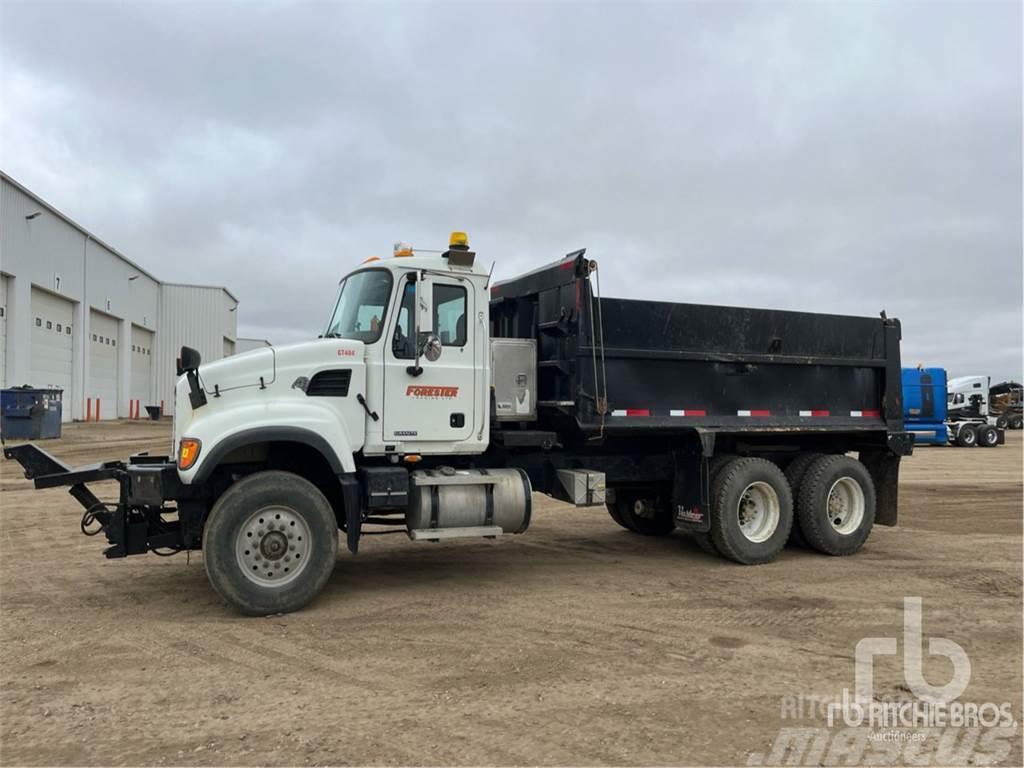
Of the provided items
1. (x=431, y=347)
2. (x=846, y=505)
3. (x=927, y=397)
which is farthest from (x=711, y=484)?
(x=927, y=397)

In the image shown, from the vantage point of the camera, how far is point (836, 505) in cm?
892

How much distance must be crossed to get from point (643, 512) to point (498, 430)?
2891 mm

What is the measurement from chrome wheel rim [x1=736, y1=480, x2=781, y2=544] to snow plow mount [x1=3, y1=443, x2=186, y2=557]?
18.8 feet

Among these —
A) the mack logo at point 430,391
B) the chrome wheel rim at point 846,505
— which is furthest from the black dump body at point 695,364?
the mack logo at point 430,391

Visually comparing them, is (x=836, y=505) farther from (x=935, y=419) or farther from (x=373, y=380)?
(x=935, y=419)

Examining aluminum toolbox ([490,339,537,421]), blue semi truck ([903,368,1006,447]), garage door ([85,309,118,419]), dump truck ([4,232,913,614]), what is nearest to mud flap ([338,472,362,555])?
dump truck ([4,232,913,614])

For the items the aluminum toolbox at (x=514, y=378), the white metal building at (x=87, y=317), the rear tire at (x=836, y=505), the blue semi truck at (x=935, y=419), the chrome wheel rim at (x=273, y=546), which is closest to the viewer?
the chrome wheel rim at (x=273, y=546)

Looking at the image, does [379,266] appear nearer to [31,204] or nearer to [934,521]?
[934,521]

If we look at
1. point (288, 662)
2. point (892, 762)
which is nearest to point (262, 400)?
point (288, 662)

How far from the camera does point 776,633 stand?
5.64 metres

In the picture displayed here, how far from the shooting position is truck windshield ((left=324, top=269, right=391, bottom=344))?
6773 millimetres

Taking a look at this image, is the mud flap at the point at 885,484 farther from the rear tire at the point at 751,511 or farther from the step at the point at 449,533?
the step at the point at 449,533

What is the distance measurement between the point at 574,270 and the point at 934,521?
7.74 meters

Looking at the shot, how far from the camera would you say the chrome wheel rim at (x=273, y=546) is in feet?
19.7
